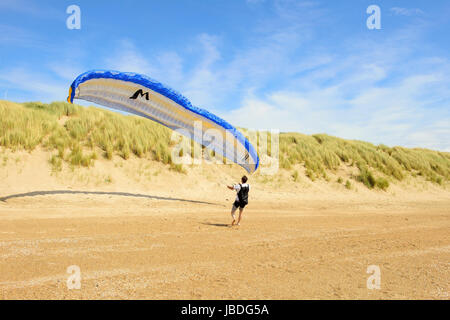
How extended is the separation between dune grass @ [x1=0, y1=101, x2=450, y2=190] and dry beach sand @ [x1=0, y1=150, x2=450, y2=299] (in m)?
3.79

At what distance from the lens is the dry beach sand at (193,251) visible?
4.39 meters

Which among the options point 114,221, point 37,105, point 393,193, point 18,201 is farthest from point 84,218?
point 393,193

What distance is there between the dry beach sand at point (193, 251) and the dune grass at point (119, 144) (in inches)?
149

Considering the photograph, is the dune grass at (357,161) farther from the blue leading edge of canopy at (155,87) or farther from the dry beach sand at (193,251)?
the dry beach sand at (193,251)

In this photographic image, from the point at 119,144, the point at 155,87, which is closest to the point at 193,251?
the point at 155,87

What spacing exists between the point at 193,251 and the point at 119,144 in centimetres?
1552

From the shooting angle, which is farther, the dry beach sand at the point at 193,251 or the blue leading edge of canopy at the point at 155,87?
the blue leading edge of canopy at the point at 155,87

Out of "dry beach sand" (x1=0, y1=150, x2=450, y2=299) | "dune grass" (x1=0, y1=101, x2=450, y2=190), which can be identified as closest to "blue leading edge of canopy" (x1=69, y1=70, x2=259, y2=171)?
"dry beach sand" (x1=0, y1=150, x2=450, y2=299)

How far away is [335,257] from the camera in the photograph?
6.23m

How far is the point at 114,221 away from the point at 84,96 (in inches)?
247

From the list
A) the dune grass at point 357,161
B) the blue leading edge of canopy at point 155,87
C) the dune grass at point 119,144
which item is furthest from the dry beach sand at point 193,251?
the dune grass at point 357,161

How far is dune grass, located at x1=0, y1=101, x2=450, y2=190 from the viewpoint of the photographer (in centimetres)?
1778
